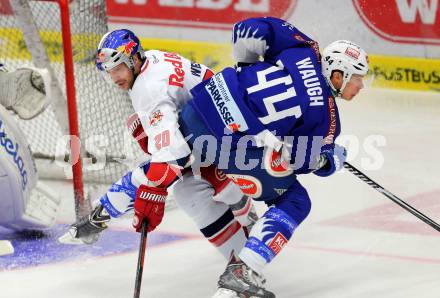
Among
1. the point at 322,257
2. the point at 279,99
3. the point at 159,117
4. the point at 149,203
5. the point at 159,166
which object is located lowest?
Answer: the point at 322,257

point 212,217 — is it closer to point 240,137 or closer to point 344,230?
point 240,137

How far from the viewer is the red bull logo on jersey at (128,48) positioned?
347 centimetres

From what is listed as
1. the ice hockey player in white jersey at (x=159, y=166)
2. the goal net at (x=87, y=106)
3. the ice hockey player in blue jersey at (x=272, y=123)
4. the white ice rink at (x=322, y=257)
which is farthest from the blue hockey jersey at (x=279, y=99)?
the goal net at (x=87, y=106)

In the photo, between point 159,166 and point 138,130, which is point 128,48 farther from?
point 159,166

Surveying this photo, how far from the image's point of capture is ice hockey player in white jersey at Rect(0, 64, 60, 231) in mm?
4016

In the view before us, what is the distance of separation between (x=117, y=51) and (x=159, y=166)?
1.36 ft

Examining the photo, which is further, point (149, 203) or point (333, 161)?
point (333, 161)

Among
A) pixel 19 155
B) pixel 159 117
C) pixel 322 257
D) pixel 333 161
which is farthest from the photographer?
pixel 19 155

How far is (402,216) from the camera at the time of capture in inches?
170

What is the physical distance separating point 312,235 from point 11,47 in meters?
2.16

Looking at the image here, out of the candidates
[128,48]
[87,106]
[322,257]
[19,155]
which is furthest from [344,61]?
[87,106]

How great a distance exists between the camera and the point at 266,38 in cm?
345

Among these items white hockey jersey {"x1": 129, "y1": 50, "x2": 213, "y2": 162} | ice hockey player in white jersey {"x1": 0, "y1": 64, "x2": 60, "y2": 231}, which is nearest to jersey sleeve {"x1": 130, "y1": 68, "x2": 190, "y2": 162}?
white hockey jersey {"x1": 129, "y1": 50, "x2": 213, "y2": 162}

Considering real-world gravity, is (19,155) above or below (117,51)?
below
